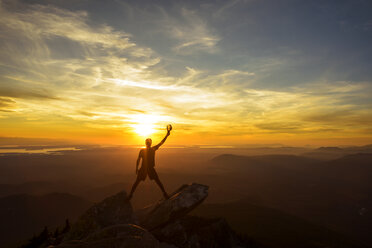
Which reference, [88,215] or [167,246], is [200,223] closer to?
[167,246]

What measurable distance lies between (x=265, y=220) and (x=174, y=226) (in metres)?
88.0

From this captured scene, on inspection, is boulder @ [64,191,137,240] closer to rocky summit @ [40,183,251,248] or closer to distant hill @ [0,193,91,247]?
rocky summit @ [40,183,251,248]

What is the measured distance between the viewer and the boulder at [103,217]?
45.6ft

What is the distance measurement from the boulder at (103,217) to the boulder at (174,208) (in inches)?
54.1

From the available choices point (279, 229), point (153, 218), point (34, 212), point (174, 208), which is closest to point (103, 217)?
point (153, 218)

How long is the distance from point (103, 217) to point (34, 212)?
190 meters

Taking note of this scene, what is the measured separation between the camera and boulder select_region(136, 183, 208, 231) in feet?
49.8

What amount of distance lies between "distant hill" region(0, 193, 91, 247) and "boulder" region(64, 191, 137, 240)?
149m

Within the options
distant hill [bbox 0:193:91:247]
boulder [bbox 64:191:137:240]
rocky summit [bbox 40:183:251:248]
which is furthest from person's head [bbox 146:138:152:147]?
distant hill [bbox 0:193:91:247]

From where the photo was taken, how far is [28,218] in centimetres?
15000

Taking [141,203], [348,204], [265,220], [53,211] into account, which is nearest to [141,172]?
[265,220]

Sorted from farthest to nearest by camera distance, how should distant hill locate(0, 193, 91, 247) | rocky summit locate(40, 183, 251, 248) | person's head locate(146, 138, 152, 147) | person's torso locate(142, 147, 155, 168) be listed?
distant hill locate(0, 193, 91, 247) → person's torso locate(142, 147, 155, 168) → person's head locate(146, 138, 152, 147) → rocky summit locate(40, 183, 251, 248)

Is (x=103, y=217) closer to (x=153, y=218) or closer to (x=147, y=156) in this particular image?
(x=153, y=218)

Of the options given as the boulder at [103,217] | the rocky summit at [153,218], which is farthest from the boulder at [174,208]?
the boulder at [103,217]
